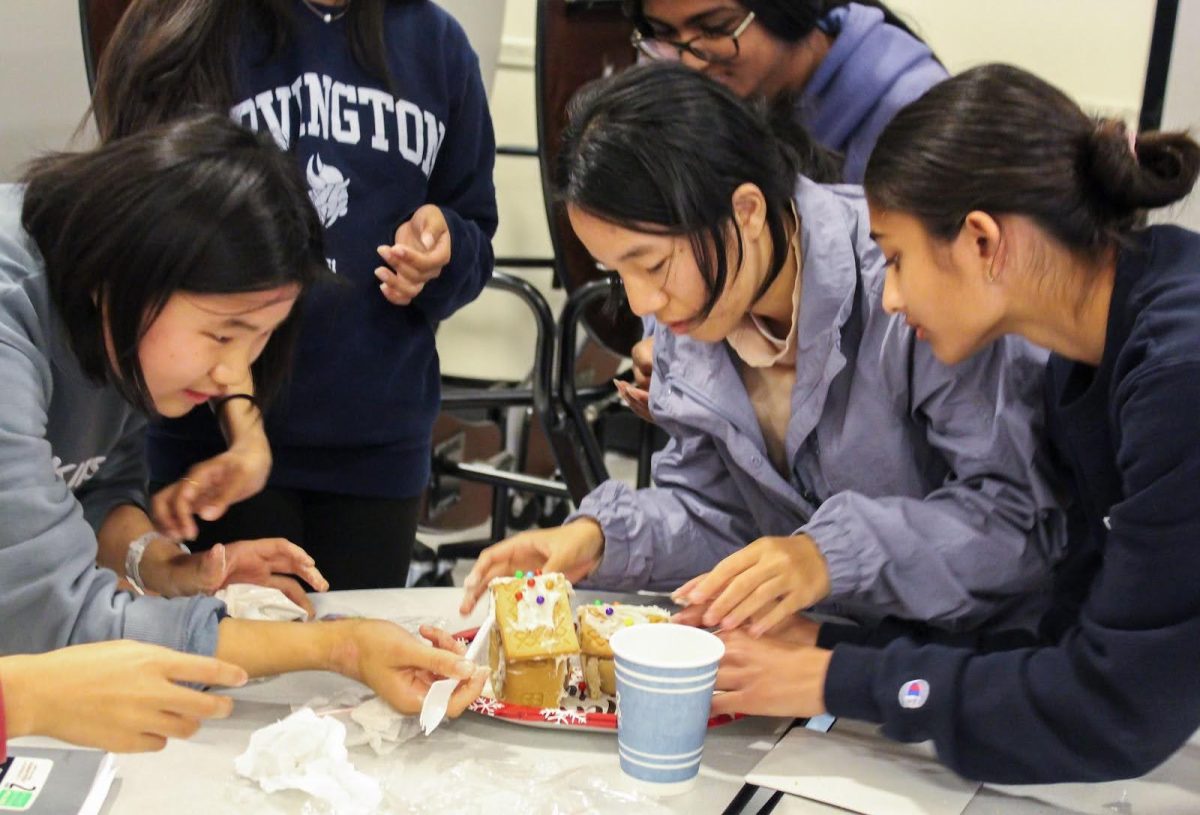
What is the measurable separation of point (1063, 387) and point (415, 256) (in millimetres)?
822

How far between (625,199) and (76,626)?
2.17 feet

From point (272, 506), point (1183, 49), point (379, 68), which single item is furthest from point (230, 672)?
point (1183, 49)

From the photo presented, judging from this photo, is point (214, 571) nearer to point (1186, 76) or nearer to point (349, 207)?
point (349, 207)

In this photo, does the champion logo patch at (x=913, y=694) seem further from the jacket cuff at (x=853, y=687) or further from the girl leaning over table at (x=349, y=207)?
the girl leaning over table at (x=349, y=207)

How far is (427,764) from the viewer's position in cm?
109

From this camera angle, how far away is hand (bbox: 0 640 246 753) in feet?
3.17

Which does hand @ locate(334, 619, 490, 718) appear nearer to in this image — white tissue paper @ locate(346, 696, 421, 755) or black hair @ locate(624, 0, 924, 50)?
white tissue paper @ locate(346, 696, 421, 755)

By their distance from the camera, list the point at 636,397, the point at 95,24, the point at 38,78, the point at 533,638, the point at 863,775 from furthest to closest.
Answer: the point at 38,78
the point at 95,24
the point at 636,397
the point at 533,638
the point at 863,775

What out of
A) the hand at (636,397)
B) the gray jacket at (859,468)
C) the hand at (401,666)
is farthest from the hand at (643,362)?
the hand at (401,666)

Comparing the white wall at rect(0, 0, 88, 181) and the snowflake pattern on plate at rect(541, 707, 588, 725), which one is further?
the white wall at rect(0, 0, 88, 181)

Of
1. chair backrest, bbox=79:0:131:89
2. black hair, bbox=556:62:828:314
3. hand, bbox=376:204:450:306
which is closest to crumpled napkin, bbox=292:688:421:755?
black hair, bbox=556:62:828:314

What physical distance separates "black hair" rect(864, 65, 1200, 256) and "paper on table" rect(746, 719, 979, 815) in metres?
0.46

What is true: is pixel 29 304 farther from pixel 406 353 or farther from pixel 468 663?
pixel 406 353

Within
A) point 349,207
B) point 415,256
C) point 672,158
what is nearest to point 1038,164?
point 672,158
